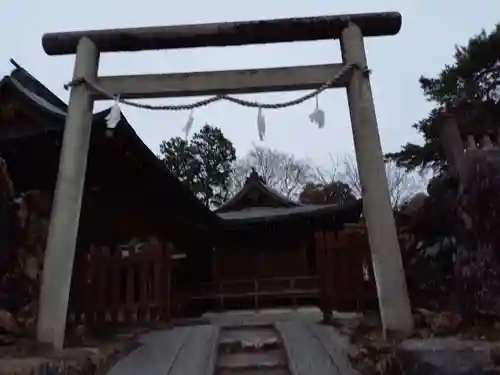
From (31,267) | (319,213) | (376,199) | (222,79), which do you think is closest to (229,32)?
(222,79)

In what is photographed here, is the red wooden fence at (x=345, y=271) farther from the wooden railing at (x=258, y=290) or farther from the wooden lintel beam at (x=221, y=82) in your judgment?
A: the wooden railing at (x=258, y=290)

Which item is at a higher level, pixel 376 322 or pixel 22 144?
pixel 22 144

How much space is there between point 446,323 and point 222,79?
9.55 feet

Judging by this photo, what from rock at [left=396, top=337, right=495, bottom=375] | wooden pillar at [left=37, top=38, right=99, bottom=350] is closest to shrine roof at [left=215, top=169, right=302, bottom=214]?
wooden pillar at [left=37, top=38, right=99, bottom=350]

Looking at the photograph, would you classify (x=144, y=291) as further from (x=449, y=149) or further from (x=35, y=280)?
(x=449, y=149)

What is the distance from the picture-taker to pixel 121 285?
710 cm

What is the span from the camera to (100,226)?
29.0ft

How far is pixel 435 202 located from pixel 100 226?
18.1 ft

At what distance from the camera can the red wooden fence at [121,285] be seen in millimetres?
6488

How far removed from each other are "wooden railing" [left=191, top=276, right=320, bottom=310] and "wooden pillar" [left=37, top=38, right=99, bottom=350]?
9.22 meters

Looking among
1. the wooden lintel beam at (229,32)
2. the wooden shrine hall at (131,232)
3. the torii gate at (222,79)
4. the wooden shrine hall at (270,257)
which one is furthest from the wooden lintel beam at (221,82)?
the wooden shrine hall at (270,257)

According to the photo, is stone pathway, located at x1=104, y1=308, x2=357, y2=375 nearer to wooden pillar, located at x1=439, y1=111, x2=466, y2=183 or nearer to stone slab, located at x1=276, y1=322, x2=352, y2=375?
stone slab, located at x1=276, y1=322, x2=352, y2=375

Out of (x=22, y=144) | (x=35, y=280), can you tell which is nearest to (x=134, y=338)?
(x=35, y=280)

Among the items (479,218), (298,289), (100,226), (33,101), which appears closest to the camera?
(479,218)
